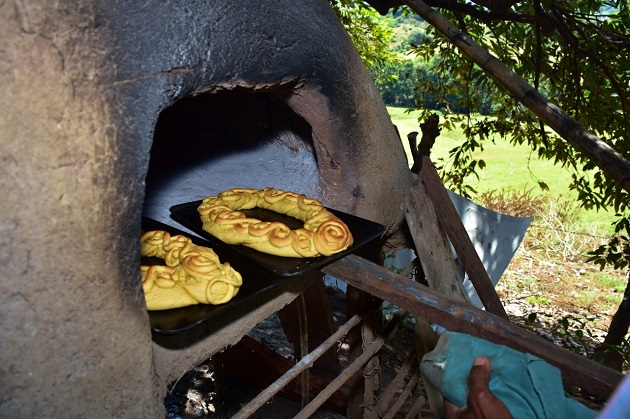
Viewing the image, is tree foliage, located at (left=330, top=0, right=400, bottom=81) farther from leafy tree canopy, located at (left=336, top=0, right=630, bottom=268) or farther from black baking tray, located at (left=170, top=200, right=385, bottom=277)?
black baking tray, located at (left=170, top=200, right=385, bottom=277)

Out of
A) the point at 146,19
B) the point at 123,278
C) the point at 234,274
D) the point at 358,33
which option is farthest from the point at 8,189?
the point at 358,33

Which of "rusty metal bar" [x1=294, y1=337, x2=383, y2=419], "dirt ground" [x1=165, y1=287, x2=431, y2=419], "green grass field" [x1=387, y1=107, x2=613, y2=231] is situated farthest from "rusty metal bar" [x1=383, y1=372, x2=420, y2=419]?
"green grass field" [x1=387, y1=107, x2=613, y2=231]

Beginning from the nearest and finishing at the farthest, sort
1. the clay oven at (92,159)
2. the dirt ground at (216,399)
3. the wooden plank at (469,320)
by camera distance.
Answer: the clay oven at (92,159)
the wooden plank at (469,320)
the dirt ground at (216,399)

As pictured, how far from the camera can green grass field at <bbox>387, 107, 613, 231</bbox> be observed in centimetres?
737

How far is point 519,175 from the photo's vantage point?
31.8 ft

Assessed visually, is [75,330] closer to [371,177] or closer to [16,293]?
[16,293]

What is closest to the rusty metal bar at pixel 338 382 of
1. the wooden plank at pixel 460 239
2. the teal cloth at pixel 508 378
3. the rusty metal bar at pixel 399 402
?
the rusty metal bar at pixel 399 402

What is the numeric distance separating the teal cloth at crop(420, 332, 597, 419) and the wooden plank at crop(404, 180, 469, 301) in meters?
0.75

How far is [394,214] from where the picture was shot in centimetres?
205

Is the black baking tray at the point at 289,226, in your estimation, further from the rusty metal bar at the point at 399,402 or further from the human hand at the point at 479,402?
the rusty metal bar at the point at 399,402

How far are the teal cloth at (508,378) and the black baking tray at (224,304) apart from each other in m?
0.49

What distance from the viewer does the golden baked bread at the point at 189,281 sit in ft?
4.08

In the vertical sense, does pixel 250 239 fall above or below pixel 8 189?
below

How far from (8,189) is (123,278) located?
0.29 metres
